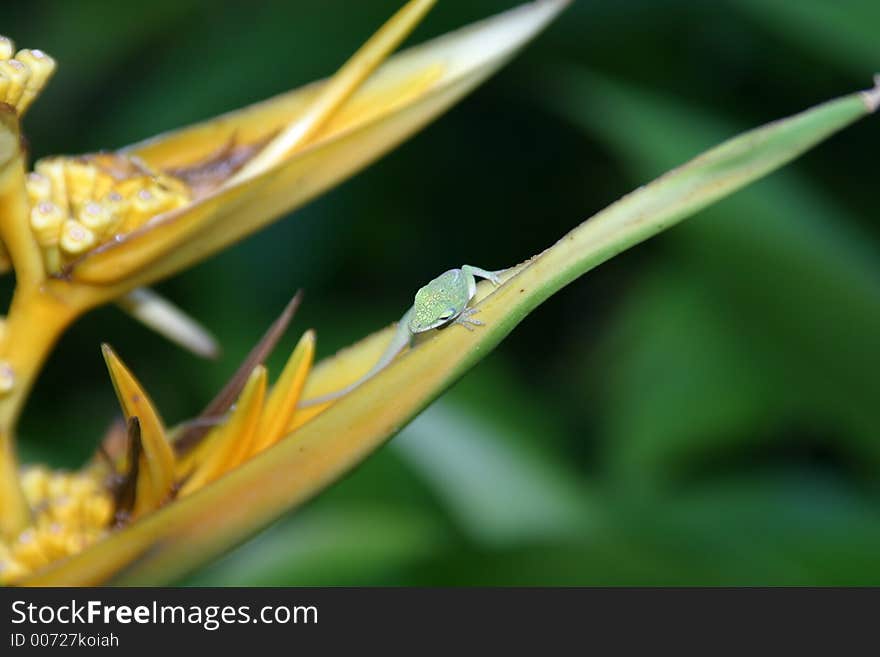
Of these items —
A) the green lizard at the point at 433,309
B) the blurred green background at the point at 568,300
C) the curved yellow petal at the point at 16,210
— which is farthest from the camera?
the blurred green background at the point at 568,300

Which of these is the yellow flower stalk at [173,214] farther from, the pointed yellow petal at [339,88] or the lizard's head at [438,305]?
the lizard's head at [438,305]

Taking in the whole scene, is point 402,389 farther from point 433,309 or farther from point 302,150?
point 433,309

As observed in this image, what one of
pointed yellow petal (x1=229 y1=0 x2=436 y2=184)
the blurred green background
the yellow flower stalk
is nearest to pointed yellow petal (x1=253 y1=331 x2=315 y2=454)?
the yellow flower stalk

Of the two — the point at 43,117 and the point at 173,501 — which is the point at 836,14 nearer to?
the point at 173,501

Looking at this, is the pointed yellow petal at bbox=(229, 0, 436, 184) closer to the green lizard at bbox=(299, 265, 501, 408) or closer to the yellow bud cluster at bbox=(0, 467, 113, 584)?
the green lizard at bbox=(299, 265, 501, 408)

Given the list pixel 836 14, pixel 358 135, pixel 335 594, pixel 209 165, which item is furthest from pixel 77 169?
pixel 836 14

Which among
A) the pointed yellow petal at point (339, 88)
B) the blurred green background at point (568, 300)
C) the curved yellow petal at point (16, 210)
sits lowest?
the curved yellow petal at point (16, 210)

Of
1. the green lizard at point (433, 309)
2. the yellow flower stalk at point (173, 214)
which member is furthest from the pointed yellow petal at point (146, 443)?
the green lizard at point (433, 309)
